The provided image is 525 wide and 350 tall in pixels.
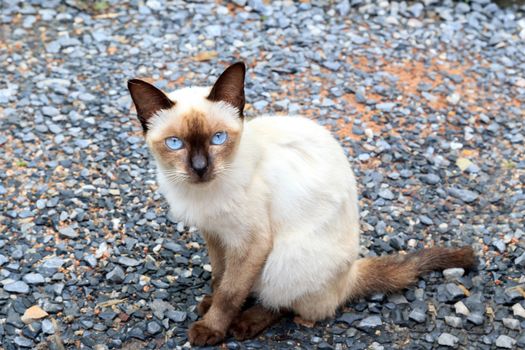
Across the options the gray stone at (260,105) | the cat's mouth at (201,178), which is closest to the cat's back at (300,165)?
the cat's mouth at (201,178)

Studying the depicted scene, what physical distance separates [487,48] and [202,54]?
2328 mm

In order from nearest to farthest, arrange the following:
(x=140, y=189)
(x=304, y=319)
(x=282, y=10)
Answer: (x=304, y=319) < (x=140, y=189) < (x=282, y=10)

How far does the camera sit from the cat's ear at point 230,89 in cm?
306

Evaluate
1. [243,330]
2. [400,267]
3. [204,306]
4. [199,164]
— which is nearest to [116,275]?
[204,306]

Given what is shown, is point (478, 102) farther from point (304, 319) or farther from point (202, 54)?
point (304, 319)

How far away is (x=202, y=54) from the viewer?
5.85 meters

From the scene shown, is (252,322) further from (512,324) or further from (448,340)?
(512,324)

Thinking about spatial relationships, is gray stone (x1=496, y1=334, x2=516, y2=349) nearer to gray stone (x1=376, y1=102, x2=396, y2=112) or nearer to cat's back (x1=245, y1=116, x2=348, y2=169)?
cat's back (x1=245, y1=116, x2=348, y2=169)

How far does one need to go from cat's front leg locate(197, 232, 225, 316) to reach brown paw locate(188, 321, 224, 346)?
167 millimetres

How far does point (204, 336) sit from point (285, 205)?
2.47ft

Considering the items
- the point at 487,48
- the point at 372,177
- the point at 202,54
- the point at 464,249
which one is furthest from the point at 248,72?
the point at 464,249

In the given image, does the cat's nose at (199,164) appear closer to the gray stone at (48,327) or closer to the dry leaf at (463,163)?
the gray stone at (48,327)

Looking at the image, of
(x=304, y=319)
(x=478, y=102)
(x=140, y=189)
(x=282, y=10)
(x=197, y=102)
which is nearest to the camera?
(x=197, y=102)

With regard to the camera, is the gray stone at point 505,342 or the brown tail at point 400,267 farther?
the brown tail at point 400,267
